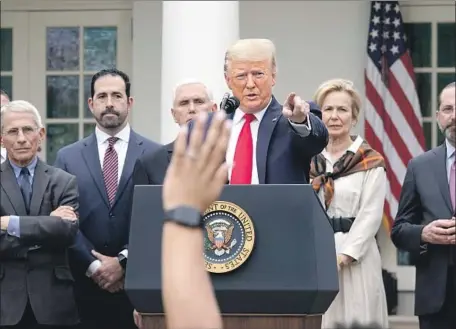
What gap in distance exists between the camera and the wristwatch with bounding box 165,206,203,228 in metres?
1.98

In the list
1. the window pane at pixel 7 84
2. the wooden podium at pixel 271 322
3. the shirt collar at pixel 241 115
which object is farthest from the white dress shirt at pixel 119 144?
the window pane at pixel 7 84

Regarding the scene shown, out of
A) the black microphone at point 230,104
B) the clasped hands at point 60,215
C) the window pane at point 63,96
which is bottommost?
the clasped hands at point 60,215

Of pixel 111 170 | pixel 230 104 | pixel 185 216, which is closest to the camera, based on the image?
pixel 185 216

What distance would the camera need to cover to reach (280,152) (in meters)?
4.46

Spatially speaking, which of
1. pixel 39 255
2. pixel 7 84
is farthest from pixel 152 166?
pixel 7 84

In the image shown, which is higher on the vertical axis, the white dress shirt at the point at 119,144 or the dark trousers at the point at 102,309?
the white dress shirt at the point at 119,144

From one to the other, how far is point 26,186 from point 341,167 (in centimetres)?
160

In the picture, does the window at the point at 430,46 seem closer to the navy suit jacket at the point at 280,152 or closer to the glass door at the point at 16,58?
the glass door at the point at 16,58

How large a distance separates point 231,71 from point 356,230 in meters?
1.86

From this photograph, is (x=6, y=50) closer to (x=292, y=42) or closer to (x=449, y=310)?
(x=292, y=42)

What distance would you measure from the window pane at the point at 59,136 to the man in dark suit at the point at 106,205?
4.10m

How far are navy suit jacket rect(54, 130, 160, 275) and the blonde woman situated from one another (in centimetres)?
92

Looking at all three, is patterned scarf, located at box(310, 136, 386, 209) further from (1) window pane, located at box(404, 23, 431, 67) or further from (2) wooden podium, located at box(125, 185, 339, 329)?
(1) window pane, located at box(404, 23, 431, 67)

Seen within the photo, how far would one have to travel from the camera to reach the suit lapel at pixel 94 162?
19.5 ft
